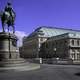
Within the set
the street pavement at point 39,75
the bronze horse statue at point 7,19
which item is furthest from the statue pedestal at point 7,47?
the street pavement at point 39,75

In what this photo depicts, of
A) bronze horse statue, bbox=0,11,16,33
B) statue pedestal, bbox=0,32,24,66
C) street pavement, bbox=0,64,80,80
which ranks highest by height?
bronze horse statue, bbox=0,11,16,33

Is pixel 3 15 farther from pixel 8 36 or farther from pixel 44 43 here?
pixel 44 43

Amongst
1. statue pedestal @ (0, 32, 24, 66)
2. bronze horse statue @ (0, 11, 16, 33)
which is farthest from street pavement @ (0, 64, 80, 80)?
bronze horse statue @ (0, 11, 16, 33)

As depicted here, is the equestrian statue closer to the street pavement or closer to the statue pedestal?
the statue pedestal

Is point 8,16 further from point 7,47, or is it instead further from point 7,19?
point 7,47

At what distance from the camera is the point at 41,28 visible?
461 feet

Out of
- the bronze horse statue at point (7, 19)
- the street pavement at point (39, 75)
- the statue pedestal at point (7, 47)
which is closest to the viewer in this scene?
the street pavement at point (39, 75)

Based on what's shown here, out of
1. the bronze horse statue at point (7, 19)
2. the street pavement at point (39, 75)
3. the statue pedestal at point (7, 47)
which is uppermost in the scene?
the bronze horse statue at point (7, 19)

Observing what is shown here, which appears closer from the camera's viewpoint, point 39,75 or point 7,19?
point 39,75

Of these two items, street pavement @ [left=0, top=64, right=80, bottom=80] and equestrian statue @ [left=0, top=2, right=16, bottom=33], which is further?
equestrian statue @ [left=0, top=2, right=16, bottom=33]

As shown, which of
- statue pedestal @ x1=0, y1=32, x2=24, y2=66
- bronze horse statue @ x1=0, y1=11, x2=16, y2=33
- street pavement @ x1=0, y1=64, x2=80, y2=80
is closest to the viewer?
street pavement @ x1=0, y1=64, x2=80, y2=80

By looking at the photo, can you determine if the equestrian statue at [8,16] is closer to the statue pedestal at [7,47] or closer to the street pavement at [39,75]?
the statue pedestal at [7,47]

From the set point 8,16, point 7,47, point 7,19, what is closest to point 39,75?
point 7,47

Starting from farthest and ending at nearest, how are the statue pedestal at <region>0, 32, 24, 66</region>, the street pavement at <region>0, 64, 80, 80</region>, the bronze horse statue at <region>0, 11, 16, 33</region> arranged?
the bronze horse statue at <region>0, 11, 16, 33</region> → the statue pedestal at <region>0, 32, 24, 66</region> → the street pavement at <region>0, 64, 80, 80</region>
